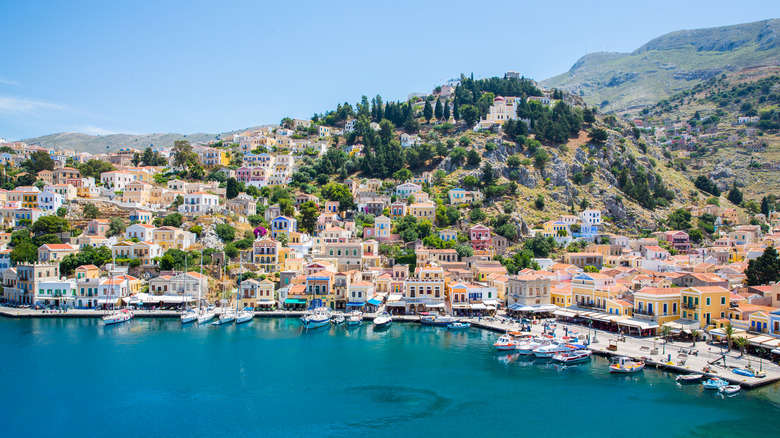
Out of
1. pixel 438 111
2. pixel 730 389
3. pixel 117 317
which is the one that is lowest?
pixel 730 389

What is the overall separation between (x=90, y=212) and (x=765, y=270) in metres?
66.2

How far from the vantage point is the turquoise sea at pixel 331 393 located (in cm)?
2428

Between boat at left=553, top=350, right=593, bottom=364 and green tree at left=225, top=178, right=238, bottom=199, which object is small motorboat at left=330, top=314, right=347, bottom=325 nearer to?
boat at left=553, top=350, right=593, bottom=364

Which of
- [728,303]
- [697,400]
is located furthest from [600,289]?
[697,400]

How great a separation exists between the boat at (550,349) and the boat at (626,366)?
3.35 metres

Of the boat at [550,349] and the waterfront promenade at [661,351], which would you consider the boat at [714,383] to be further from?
the boat at [550,349]

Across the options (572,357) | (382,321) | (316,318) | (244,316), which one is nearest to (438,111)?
(382,321)

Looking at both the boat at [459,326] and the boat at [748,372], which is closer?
the boat at [748,372]

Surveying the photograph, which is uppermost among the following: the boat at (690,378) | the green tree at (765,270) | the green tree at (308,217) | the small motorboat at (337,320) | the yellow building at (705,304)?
the green tree at (308,217)

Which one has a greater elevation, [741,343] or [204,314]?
[741,343]

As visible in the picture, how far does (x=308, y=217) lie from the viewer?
65250mm

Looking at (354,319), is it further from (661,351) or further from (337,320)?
(661,351)

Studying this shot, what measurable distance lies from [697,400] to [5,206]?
6764 cm

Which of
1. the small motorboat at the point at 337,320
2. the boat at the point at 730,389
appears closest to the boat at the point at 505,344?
the boat at the point at 730,389
